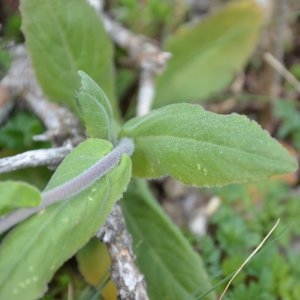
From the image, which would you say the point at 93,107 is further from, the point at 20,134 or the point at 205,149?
the point at 20,134

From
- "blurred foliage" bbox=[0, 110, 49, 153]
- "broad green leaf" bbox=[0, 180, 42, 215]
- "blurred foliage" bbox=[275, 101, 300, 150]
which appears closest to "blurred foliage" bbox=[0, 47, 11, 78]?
"blurred foliage" bbox=[0, 110, 49, 153]

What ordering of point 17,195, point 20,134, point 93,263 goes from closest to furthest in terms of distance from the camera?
point 17,195, point 93,263, point 20,134

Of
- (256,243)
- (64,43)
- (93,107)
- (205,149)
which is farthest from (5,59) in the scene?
(256,243)

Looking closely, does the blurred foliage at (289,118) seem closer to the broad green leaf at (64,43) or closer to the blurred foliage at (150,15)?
the blurred foliage at (150,15)

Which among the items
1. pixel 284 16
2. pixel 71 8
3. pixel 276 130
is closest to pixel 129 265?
pixel 71 8

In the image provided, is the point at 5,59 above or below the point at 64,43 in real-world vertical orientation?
below

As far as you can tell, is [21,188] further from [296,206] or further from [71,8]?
[296,206]

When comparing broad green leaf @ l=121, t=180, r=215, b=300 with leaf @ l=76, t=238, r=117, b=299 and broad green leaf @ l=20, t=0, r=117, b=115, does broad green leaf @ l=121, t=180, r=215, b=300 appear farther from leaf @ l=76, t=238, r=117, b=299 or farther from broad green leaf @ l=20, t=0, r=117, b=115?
broad green leaf @ l=20, t=0, r=117, b=115
